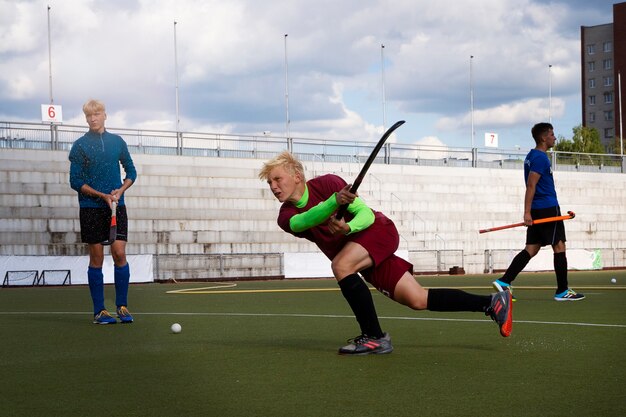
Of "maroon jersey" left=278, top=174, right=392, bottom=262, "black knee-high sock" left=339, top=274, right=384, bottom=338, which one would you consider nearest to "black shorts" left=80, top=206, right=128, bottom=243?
"maroon jersey" left=278, top=174, right=392, bottom=262

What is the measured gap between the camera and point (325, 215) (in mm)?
5445

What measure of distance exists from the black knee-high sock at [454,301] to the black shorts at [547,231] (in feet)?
16.0

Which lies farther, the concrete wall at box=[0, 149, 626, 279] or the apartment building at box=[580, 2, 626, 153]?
the apartment building at box=[580, 2, 626, 153]

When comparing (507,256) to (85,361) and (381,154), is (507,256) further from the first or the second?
(85,361)

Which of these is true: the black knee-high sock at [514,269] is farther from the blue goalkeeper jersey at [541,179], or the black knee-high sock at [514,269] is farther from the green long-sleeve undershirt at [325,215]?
the green long-sleeve undershirt at [325,215]

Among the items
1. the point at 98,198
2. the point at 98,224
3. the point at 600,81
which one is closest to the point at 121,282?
the point at 98,224

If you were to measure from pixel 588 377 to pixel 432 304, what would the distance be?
1.36m

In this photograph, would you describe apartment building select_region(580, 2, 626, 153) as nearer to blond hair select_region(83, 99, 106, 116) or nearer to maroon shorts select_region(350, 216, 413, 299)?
blond hair select_region(83, 99, 106, 116)

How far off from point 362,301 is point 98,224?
3368 millimetres

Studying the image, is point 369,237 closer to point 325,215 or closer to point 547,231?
point 325,215

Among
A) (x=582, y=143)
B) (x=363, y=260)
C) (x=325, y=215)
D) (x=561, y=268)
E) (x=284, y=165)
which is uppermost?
(x=582, y=143)

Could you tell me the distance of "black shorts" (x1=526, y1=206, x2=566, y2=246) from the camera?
34.3ft

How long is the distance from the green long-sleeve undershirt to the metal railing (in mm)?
24717

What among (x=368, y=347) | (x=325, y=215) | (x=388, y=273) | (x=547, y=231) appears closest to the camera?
(x=325, y=215)
